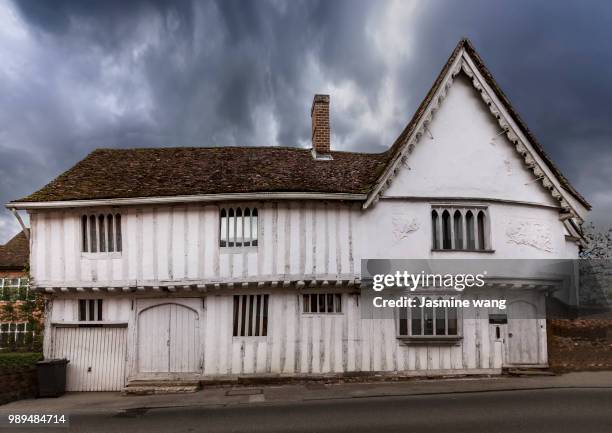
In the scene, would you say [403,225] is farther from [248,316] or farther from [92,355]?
[92,355]

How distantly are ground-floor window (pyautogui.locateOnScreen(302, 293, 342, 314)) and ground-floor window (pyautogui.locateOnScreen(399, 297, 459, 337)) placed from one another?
197cm

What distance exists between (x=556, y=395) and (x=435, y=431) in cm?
476

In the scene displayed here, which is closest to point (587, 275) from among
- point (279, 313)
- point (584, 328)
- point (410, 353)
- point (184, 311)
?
point (584, 328)

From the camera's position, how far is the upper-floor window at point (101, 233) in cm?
1386

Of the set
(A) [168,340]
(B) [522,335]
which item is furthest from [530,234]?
(A) [168,340]

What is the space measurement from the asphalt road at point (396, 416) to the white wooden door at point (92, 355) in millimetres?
3365

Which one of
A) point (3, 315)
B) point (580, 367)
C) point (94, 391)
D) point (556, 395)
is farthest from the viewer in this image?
point (3, 315)

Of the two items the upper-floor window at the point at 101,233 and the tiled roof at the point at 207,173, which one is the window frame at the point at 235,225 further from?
the upper-floor window at the point at 101,233

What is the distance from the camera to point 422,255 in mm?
14031

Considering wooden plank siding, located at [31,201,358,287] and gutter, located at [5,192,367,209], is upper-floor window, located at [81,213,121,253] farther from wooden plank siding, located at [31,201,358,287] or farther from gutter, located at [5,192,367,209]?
gutter, located at [5,192,367,209]

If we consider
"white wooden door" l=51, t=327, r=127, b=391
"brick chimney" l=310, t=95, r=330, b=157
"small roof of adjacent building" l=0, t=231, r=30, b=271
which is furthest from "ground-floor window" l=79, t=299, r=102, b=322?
"small roof of adjacent building" l=0, t=231, r=30, b=271

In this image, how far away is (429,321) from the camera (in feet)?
46.5

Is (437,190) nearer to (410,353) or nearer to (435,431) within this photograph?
(410,353)

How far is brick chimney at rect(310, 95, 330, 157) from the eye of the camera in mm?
16922
